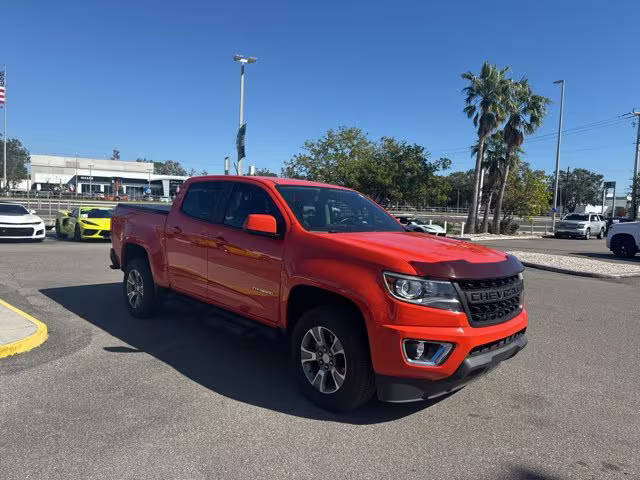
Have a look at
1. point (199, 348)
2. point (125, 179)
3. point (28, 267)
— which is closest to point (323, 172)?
point (28, 267)

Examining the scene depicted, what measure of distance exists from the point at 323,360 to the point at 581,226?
1325 inches

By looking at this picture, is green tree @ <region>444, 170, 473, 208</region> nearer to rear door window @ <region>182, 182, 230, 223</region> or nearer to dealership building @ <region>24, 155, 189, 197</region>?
dealership building @ <region>24, 155, 189, 197</region>

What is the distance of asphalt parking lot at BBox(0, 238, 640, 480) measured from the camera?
3.17 metres

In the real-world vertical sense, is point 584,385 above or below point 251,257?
below

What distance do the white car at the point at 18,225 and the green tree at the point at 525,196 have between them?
101 feet

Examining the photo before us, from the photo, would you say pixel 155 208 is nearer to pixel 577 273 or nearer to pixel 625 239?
pixel 577 273

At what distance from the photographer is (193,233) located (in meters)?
5.45

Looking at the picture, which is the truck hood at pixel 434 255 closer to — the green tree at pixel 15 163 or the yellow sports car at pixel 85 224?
the yellow sports car at pixel 85 224

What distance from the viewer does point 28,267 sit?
36.2ft

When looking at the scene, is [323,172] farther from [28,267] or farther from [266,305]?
[266,305]

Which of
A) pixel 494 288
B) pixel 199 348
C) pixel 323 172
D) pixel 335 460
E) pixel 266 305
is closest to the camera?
pixel 335 460

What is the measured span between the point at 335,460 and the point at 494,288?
5.68 ft

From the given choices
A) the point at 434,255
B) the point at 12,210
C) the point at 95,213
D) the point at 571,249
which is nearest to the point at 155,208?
the point at 434,255

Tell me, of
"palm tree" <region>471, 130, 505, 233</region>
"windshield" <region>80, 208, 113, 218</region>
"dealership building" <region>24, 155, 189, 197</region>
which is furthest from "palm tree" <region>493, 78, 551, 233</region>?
"dealership building" <region>24, 155, 189, 197</region>
